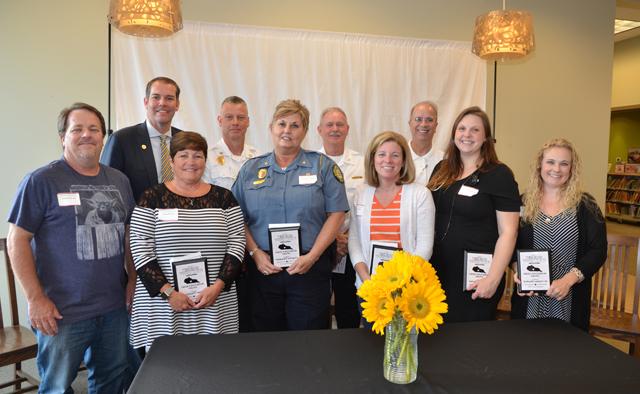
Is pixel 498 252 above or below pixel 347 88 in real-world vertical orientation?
below

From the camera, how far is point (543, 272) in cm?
209

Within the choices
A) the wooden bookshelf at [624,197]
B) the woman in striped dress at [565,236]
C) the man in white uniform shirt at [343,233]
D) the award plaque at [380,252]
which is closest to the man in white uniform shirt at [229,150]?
the man in white uniform shirt at [343,233]

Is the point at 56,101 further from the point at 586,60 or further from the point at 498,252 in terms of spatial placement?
the point at 586,60

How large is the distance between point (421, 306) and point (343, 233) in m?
1.59

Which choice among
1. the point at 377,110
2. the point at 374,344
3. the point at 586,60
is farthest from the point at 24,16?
the point at 586,60

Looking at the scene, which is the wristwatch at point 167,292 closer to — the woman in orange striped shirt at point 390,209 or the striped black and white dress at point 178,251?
the striped black and white dress at point 178,251

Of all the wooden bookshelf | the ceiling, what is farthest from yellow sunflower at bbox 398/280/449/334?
the wooden bookshelf

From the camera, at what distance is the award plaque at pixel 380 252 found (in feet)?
7.23

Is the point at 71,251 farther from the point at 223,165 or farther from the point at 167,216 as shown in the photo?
the point at 223,165

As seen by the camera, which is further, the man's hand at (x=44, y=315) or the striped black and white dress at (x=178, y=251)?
the striped black and white dress at (x=178, y=251)

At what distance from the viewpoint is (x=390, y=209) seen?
2.34 m

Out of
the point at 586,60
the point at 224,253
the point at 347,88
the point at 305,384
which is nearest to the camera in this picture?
the point at 305,384

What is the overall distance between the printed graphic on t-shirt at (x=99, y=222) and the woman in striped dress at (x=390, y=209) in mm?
1144

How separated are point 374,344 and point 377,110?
9.53 feet
